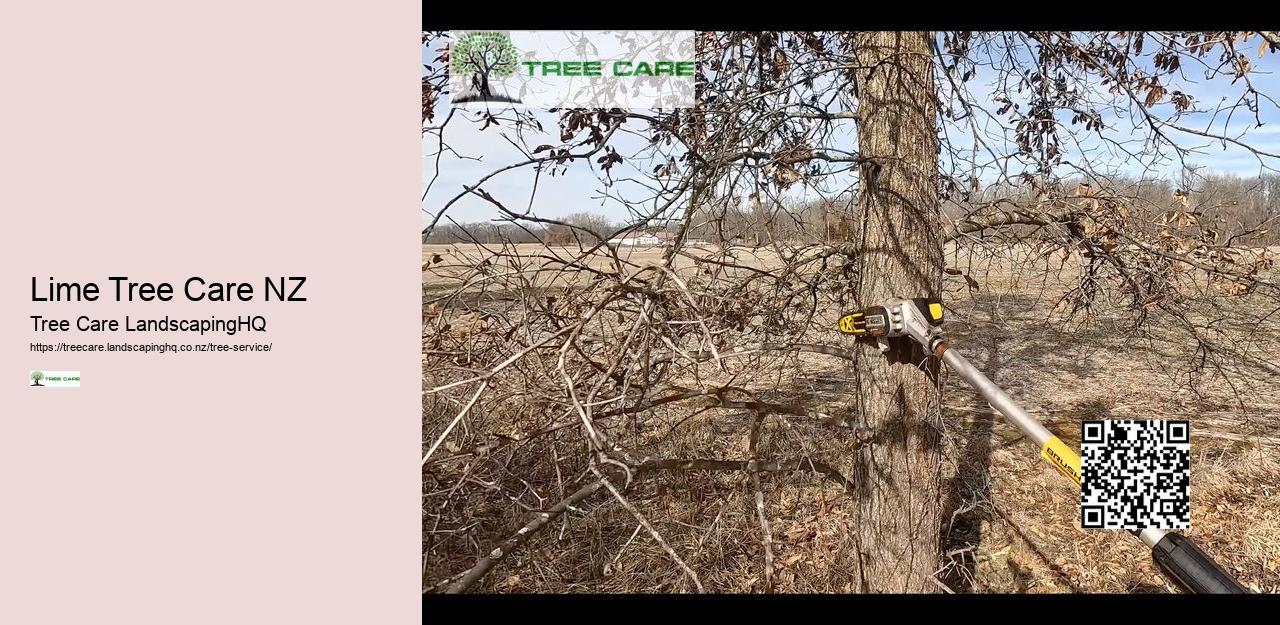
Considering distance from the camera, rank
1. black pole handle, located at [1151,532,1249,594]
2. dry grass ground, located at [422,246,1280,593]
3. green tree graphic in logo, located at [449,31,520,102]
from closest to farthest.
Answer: black pole handle, located at [1151,532,1249,594], green tree graphic in logo, located at [449,31,520,102], dry grass ground, located at [422,246,1280,593]

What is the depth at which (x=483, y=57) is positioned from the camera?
2617mm

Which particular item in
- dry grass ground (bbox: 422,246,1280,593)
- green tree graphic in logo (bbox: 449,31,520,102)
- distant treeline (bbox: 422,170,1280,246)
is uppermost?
green tree graphic in logo (bbox: 449,31,520,102)

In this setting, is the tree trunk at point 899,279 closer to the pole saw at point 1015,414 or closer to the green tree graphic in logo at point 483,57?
the pole saw at point 1015,414

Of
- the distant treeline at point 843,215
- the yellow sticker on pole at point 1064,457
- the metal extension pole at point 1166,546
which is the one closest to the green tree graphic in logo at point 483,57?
the distant treeline at point 843,215

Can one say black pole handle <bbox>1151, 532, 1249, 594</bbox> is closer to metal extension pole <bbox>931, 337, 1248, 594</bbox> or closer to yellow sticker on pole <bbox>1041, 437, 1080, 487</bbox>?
metal extension pole <bbox>931, 337, 1248, 594</bbox>

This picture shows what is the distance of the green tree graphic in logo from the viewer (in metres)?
2.58

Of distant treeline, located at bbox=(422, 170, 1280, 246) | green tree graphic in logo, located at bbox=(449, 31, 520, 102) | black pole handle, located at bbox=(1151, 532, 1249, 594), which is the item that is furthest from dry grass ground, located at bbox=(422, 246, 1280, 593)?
black pole handle, located at bbox=(1151, 532, 1249, 594)

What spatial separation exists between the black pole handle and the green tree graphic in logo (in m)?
2.48

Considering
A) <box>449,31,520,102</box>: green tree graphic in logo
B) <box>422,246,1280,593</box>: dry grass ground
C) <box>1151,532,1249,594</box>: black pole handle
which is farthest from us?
<box>422,246,1280,593</box>: dry grass ground

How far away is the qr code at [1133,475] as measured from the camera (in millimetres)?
2246

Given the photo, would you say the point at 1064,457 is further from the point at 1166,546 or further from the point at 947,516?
→ the point at 947,516

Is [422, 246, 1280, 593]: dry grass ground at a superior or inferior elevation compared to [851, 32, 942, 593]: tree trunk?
inferior

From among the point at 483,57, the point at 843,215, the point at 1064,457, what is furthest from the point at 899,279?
the point at 483,57

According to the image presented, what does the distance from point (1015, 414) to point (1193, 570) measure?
58cm
